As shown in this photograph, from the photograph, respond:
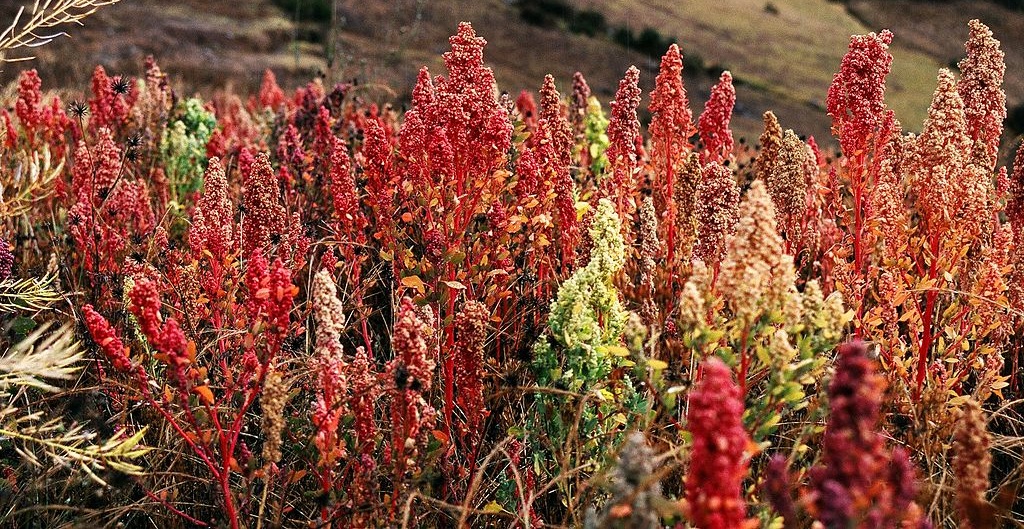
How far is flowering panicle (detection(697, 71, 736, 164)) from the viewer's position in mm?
3941

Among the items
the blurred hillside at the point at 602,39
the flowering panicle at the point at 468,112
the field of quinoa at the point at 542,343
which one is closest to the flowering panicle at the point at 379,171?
the field of quinoa at the point at 542,343

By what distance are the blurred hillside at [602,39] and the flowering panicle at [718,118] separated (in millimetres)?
14517

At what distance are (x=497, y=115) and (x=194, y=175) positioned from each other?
3433 millimetres

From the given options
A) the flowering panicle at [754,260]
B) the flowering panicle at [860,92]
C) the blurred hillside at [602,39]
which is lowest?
the blurred hillside at [602,39]

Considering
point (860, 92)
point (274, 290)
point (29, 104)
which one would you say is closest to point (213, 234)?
point (274, 290)

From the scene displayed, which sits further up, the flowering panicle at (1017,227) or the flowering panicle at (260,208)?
the flowering panicle at (1017,227)

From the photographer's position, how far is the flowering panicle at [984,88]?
337 centimetres

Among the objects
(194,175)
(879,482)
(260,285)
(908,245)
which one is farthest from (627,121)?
(194,175)

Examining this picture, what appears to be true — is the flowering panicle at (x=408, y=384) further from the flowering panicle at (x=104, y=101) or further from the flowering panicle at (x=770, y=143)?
the flowering panicle at (x=104, y=101)

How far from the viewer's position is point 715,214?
2723mm

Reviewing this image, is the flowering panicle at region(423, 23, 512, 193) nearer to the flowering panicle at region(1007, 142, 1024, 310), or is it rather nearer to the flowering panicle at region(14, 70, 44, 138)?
the flowering panicle at region(1007, 142, 1024, 310)

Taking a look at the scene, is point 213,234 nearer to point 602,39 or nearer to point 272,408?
point 272,408

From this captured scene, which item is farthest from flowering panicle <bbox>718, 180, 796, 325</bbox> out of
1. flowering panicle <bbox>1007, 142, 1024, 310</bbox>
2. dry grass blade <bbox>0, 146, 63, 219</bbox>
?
dry grass blade <bbox>0, 146, 63, 219</bbox>

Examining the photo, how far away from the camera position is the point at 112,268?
3398mm
